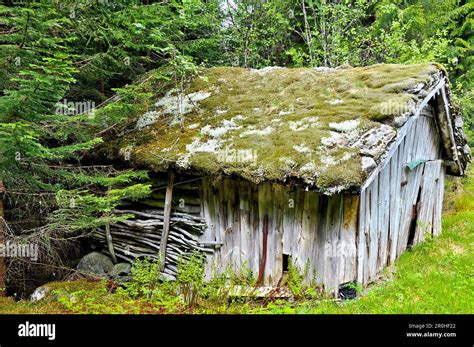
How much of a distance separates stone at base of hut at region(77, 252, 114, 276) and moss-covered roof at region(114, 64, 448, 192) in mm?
2183

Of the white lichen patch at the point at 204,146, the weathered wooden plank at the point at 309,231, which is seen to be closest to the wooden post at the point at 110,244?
the white lichen patch at the point at 204,146

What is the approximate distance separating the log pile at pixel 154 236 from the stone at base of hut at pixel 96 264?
255 millimetres

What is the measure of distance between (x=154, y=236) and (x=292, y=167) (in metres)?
3.23

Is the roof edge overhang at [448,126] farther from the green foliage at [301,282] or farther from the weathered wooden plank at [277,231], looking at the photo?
the green foliage at [301,282]

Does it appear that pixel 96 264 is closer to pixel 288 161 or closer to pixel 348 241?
pixel 288 161

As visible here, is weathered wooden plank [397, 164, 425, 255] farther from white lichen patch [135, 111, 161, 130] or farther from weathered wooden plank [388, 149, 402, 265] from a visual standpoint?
white lichen patch [135, 111, 161, 130]

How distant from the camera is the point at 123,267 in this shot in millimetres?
7535

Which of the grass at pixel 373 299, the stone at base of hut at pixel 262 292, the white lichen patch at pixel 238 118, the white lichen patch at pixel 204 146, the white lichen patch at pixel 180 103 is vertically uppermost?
the white lichen patch at pixel 180 103

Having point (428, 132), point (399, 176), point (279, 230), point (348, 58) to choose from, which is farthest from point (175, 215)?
point (348, 58)

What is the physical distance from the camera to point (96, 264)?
750 centimetres

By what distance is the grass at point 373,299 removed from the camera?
5.15m

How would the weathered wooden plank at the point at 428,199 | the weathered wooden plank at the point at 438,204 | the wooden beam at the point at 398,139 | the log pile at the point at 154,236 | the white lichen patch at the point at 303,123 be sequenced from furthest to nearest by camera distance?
the weathered wooden plank at the point at 438,204, the weathered wooden plank at the point at 428,199, the log pile at the point at 154,236, the white lichen patch at the point at 303,123, the wooden beam at the point at 398,139

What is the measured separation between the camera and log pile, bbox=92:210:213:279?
722 centimetres

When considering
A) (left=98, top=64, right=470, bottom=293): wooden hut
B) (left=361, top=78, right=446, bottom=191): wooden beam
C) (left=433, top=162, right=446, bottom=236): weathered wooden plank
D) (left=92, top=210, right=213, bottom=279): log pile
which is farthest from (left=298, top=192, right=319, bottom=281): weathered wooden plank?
(left=433, top=162, right=446, bottom=236): weathered wooden plank
